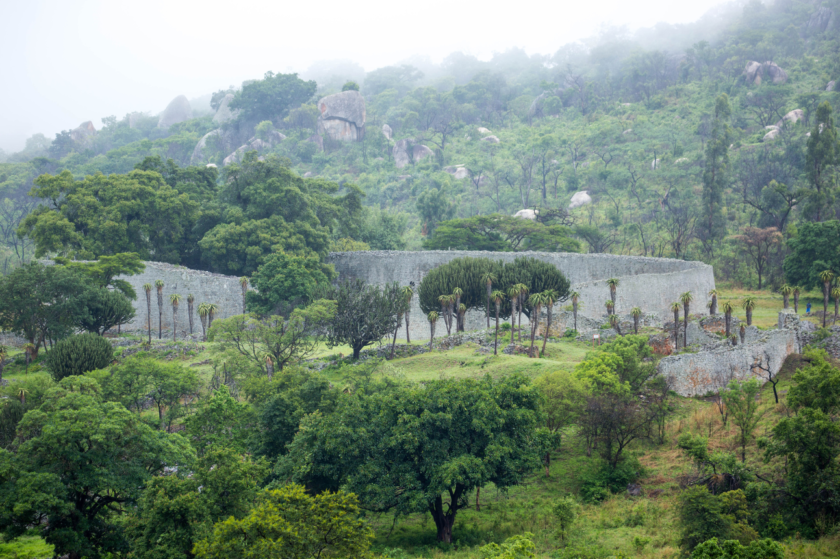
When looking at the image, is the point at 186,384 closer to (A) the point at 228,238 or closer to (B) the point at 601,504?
(B) the point at 601,504

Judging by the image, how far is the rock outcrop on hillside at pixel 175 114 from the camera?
139750 millimetres

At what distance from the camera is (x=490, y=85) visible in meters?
121

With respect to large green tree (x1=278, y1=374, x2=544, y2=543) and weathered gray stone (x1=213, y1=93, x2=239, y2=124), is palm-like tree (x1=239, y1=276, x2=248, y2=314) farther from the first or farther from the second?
weathered gray stone (x1=213, y1=93, x2=239, y2=124)

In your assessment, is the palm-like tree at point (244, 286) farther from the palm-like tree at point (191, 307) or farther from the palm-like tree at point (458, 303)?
the palm-like tree at point (458, 303)

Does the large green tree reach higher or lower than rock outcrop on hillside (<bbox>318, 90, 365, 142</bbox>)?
lower

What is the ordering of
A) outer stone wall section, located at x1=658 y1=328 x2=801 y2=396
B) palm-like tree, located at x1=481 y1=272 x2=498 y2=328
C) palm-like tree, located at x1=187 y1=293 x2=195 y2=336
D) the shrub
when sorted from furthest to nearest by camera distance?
palm-like tree, located at x1=187 y1=293 x2=195 y2=336
palm-like tree, located at x1=481 y1=272 x2=498 y2=328
the shrub
outer stone wall section, located at x1=658 y1=328 x2=801 y2=396

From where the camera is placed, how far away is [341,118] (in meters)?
104

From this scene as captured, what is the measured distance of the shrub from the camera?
3042cm

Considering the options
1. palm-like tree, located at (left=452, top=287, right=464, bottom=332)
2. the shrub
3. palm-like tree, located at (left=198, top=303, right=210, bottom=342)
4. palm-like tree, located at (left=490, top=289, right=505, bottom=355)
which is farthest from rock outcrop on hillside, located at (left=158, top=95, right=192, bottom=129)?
palm-like tree, located at (left=490, top=289, right=505, bottom=355)

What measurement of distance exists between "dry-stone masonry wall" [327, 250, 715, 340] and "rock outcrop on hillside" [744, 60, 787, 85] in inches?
2281

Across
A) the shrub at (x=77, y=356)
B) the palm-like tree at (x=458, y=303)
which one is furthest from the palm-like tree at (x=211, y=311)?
the palm-like tree at (x=458, y=303)

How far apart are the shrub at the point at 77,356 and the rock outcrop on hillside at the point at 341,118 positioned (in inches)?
2970

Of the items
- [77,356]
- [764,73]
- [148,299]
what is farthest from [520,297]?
[764,73]

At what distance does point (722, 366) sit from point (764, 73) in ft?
259
